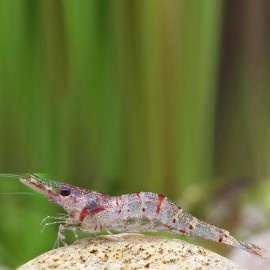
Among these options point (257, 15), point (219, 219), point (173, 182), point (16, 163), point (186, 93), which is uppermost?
point (257, 15)

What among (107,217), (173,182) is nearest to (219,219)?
(173,182)

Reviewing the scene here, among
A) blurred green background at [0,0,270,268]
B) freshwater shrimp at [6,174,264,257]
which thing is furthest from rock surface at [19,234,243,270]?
blurred green background at [0,0,270,268]

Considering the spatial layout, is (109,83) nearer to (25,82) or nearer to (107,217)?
(25,82)

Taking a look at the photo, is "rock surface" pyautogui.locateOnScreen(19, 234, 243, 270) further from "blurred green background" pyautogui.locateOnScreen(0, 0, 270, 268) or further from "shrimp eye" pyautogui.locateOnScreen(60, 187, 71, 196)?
"blurred green background" pyautogui.locateOnScreen(0, 0, 270, 268)

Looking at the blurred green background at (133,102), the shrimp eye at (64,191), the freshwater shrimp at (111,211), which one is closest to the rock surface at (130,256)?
the freshwater shrimp at (111,211)

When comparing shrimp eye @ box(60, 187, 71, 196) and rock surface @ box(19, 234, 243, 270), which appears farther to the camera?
shrimp eye @ box(60, 187, 71, 196)

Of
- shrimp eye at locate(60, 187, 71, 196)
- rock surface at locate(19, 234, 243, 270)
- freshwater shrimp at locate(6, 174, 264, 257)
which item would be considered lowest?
rock surface at locate(19, 234, 243, 270)
